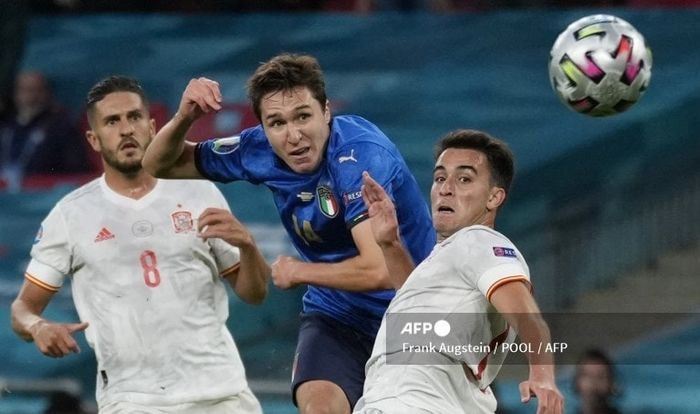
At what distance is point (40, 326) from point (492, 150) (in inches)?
91.2

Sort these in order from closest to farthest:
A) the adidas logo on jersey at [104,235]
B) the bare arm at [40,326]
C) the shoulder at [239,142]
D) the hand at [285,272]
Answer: the hand at [285,272], the bare arm at [40,326], the shoulder at [239,142], the adidas logo on jersey at [104,235]

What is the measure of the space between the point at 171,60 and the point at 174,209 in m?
7.12

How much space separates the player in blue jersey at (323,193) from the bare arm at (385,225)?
182 mm

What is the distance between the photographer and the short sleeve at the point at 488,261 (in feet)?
18.4

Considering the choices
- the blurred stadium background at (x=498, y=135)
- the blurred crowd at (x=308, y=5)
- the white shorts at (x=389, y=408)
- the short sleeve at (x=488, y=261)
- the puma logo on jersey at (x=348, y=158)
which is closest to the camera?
the short sleeve at (x=488, y=261)

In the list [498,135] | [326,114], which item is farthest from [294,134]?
[498,135]

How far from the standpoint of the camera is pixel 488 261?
18.6 ft

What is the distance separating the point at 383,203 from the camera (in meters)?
6.10

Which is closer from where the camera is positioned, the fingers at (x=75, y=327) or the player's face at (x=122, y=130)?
the fingers at (x=75, y=327)

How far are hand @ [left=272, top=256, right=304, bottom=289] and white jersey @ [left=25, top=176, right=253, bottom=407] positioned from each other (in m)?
1.42

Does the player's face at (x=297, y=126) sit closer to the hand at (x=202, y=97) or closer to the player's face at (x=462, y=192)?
the hand at (x=202, y=97)

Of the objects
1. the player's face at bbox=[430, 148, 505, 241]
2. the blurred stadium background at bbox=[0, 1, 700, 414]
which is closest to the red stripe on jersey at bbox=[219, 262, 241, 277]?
the player's face at bbox=[430, 148, 505, 241]

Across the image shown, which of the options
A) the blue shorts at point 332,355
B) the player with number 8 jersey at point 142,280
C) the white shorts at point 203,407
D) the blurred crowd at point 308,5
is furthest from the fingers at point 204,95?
the blurred crowd at point 308,5

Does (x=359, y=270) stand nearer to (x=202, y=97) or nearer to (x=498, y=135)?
(x=202, y=97)
